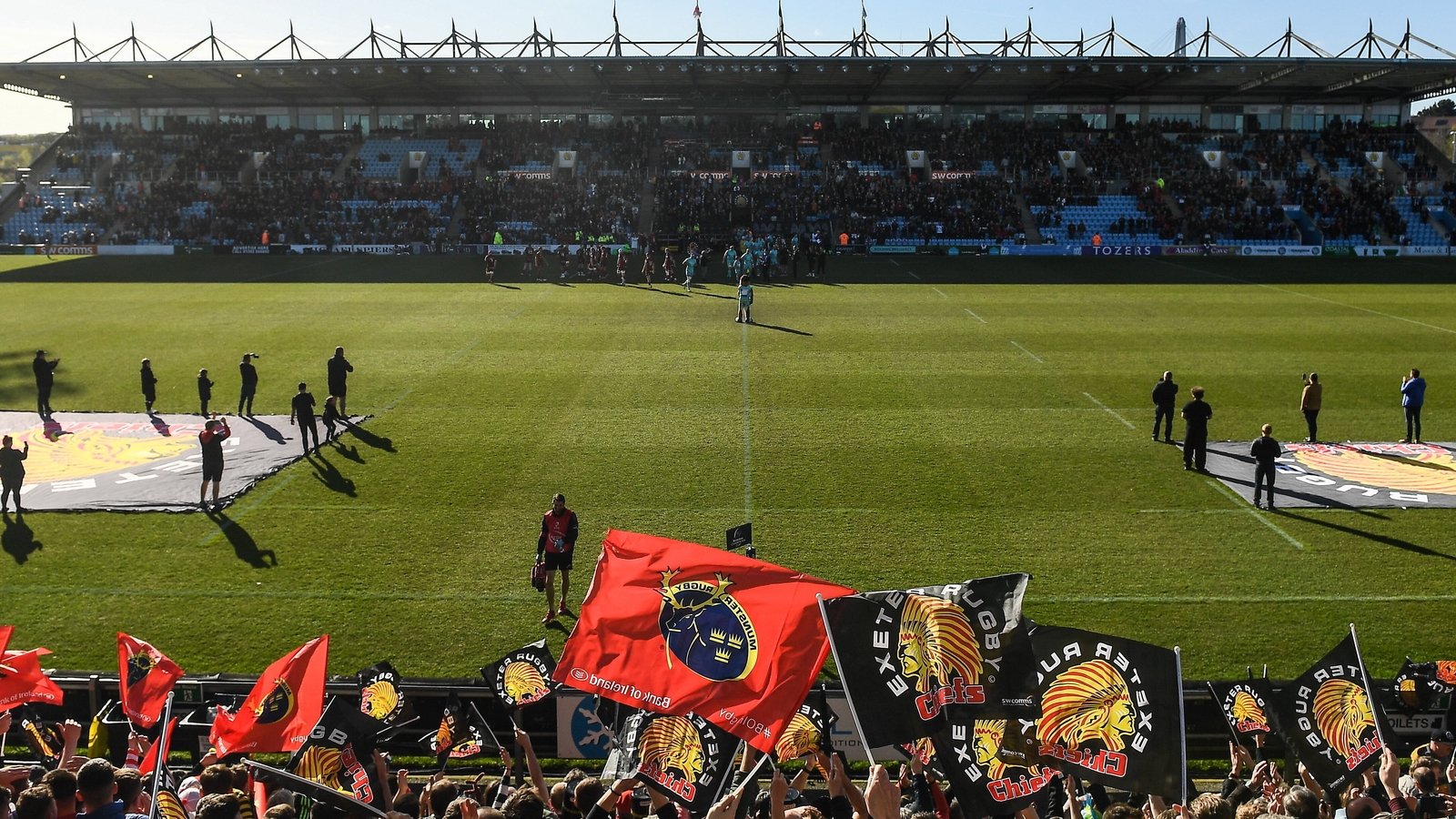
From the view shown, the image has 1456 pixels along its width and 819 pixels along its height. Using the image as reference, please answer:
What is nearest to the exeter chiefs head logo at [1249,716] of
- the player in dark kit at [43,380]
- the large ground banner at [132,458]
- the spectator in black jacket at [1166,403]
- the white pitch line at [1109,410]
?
the spectator in black jacket at [1166,403]

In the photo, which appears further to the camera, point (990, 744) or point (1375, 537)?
point (1375, 537)

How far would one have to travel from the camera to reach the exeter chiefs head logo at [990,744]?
5449 mm

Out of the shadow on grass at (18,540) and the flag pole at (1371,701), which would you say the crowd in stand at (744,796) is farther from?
the shadow on grass at (18,540)

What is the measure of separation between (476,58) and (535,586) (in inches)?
2163

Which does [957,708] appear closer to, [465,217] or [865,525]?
[865,525]

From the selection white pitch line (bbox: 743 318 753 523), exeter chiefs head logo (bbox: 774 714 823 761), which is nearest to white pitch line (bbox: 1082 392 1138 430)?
white pitch line (bbox: 743 318 753 523)

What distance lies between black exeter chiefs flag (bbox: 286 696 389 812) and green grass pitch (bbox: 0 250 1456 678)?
4176 mm

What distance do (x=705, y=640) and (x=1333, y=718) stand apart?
3948 millimetres

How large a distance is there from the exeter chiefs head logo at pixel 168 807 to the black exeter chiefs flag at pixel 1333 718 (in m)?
6.48

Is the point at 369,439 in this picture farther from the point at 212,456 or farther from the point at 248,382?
the point at 212,456

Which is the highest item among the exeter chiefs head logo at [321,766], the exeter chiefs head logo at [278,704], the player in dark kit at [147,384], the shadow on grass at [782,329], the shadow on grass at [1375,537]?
the shadow on grass at [782,329]

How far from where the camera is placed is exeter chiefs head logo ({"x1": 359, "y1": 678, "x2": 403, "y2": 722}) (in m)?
7.45

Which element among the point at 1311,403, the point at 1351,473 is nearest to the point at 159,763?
the point at 1351,473

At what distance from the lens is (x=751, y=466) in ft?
58.3
